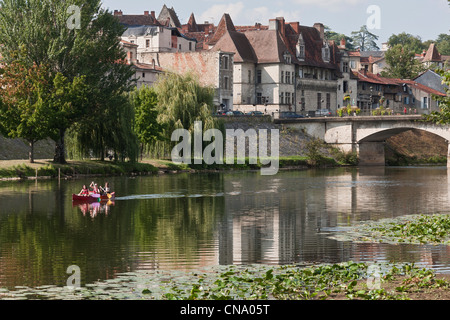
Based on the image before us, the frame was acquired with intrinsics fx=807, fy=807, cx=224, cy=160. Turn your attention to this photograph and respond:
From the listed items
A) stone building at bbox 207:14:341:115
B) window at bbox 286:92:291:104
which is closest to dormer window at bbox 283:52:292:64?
stone building at bbox 207:14:341:115

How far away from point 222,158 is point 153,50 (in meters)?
48.0

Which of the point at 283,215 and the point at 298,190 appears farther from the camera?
the point at 298,190

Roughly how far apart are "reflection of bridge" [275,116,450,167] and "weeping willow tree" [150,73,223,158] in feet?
87.4

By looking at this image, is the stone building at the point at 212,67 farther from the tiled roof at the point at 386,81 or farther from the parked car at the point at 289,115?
the tiled roof at the point at 386,81

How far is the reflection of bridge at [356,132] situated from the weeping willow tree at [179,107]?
26.7 metres

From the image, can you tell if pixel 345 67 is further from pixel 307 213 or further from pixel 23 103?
pixel 307 213

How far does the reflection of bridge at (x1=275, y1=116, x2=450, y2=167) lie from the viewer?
102875mm

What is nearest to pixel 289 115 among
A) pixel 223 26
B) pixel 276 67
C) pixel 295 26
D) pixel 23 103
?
pixel 276 67

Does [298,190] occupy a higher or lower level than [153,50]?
lower

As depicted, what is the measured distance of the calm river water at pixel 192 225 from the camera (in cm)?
2344

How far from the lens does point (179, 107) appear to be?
79.2 m

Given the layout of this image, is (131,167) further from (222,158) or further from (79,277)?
(79,277)

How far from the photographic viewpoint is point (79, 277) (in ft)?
68.1

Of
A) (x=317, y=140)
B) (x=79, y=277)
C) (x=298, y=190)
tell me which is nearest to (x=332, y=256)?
(x=79, y=277)
